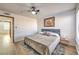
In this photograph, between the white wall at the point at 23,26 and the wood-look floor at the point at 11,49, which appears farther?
the white wall at the point at 23,26

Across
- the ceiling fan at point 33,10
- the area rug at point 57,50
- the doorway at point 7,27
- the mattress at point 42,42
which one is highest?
the ceiling fan at point 33,10

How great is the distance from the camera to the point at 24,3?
1562 millimetres

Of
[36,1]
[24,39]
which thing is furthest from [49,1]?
[24,39]

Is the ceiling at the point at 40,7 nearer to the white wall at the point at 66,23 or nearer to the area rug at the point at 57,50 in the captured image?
the white wall at the point at 66,23

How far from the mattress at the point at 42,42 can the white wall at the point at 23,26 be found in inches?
4.2

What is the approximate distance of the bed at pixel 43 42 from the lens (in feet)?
5.05

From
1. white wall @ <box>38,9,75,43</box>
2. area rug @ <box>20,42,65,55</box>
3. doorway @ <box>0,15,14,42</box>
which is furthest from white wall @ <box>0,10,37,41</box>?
white wall @ <box>38,9,75,43</box>

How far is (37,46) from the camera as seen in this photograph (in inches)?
62.9

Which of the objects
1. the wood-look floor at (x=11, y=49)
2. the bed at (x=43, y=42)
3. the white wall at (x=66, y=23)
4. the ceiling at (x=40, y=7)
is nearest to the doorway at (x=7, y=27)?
the wood-look floor at (x=11, y=49)

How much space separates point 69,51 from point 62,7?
0.75 meters

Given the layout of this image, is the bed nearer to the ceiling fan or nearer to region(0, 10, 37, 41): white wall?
region(0, 10, 37, 41): white wall

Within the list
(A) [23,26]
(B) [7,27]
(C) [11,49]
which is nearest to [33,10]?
(A) [23,26]

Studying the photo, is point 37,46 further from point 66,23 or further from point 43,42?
point 66,23

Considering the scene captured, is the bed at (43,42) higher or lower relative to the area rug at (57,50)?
higher
